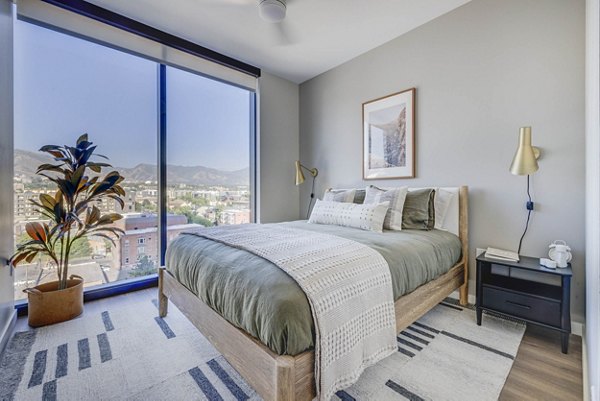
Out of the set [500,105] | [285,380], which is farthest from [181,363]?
[500,105]

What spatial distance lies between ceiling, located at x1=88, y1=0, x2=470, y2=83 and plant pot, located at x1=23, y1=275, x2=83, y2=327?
258 cm

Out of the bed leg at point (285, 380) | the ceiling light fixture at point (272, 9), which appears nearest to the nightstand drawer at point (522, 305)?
the bed leg at point (285, 380)

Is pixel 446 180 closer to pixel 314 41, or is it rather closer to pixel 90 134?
pixel 314 41

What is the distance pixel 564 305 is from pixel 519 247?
1.94 feet

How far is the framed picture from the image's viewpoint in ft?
9.36

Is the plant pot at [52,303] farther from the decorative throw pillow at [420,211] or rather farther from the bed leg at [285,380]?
the decorative throw pillow at [420,211]

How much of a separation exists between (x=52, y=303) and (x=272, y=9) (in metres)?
3.06

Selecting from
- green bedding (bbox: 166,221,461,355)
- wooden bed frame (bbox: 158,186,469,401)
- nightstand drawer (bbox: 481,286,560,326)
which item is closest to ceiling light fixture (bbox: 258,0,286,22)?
green bedding (bbox: 166,221,461,355)

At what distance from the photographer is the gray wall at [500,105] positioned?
75.7 inches

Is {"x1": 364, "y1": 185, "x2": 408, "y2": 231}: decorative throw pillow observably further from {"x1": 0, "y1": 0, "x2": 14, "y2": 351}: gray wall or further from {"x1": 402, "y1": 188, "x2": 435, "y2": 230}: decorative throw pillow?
{"x1": 0, "y1": 0, "x2": 14, "y2": 351}: gray wall

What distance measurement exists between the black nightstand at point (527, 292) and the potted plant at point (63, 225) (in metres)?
3.14

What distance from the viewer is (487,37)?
231 centimetres

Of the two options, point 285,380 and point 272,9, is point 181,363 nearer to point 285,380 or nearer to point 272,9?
point 285,380

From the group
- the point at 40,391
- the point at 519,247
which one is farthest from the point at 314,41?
the point at 40,391
